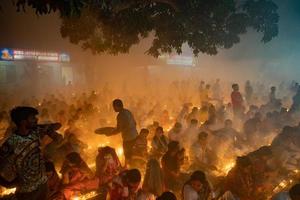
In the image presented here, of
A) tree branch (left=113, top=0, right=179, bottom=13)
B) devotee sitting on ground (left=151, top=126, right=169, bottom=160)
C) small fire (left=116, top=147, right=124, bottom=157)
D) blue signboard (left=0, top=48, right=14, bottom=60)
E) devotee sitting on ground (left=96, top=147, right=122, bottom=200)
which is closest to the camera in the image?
devotee sitting on ground (left=96, top=147, right=122, bottom=200)

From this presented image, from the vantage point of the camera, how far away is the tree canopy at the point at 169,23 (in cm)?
835

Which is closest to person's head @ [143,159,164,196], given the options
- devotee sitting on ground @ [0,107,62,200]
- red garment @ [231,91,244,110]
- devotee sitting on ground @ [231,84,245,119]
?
devotee sitting on ground @ [0,107,62,200]

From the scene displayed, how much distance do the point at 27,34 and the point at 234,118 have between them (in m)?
25.6

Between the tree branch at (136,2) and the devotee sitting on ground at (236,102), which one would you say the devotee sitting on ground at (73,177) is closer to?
the tree branch at (136,2)

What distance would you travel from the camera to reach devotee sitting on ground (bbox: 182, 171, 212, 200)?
538 centimetres

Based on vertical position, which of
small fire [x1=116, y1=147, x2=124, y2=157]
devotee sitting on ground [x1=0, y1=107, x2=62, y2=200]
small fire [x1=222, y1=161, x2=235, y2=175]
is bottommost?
small fire [x1=222, y1=161, x2=235, y2=175]

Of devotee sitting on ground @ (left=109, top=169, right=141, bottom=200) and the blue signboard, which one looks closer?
devotee sitting on ground @ (left=109, top=169, right=141, bottom=200)

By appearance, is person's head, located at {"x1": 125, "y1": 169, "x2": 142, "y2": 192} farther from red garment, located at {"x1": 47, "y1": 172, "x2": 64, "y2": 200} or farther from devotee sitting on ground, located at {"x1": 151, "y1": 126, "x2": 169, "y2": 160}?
devotee sitting on ground, located at {"x1": 151, "y1": 126, "x2": 169, "y2": 160}

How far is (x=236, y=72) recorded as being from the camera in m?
33.1

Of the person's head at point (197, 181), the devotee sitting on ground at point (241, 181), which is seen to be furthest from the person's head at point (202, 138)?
the person's head at point (197, 181)

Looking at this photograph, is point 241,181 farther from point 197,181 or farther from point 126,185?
point 126,185

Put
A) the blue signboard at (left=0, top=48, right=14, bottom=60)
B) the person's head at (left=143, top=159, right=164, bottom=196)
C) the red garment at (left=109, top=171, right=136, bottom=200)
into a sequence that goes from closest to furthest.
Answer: the red garment at (left=109, top=171, right=136, bottom=200) < the person's head at (left=143, top=159, right=164, bottom=196) < the blue signboard at (left=0, top=48, right=14, bottom=60)

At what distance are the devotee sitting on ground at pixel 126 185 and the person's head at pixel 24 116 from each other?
1.74 meters

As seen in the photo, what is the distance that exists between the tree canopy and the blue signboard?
1983 cm
